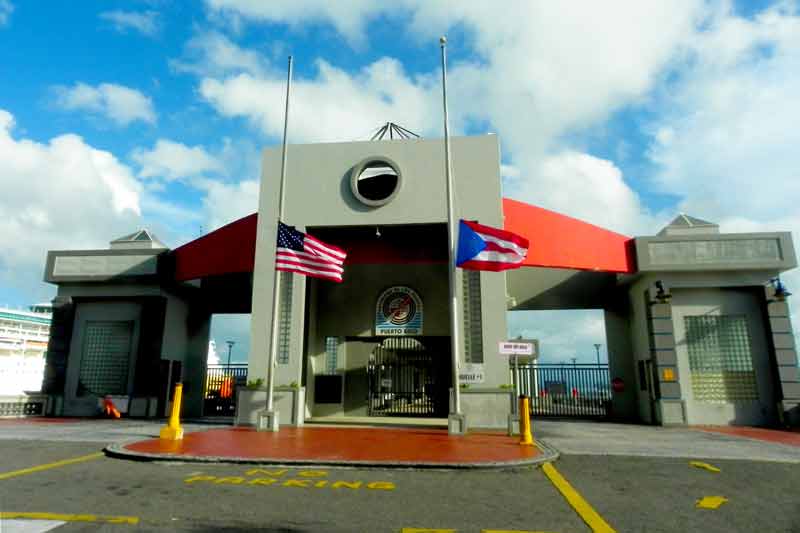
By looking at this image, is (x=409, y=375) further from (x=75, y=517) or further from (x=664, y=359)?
(x=75, y=517)

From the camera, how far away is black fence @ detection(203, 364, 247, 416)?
2448cm

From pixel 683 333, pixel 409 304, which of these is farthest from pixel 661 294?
pixel 409 304

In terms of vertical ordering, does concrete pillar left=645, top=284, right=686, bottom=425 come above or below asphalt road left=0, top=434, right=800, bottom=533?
above

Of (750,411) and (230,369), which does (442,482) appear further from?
(230,369)

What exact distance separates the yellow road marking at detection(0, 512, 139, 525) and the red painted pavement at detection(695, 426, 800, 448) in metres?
14.8

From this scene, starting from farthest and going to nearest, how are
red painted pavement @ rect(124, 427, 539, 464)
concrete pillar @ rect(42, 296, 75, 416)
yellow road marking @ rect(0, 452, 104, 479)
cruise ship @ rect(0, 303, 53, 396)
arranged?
cruise ship @ rect(0, 303, 53, 396)
concrete pillar @ rect(42, 296, 75, 416)
red painted pavement @ rect(124, 427, 539, 464)
yellow road marking @ rect(0, 452, 104, 479)

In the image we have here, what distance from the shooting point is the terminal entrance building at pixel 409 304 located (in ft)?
55.1

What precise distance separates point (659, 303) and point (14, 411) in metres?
25.0

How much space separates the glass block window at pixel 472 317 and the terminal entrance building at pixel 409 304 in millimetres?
46

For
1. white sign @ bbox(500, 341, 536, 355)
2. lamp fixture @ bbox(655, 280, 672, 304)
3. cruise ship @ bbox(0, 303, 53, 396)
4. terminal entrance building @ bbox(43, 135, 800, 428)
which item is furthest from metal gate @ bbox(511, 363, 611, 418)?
cruise ship @ bbox(0, 303, 53, 396)

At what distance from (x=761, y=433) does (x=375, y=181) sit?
1471cm

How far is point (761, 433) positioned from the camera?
15.4 metres

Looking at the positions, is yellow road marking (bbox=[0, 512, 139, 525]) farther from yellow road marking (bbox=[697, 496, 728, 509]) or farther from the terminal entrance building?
the terminal entrance building

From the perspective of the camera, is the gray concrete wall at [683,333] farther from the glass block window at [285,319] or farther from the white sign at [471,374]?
the glass block window at [285,319]
